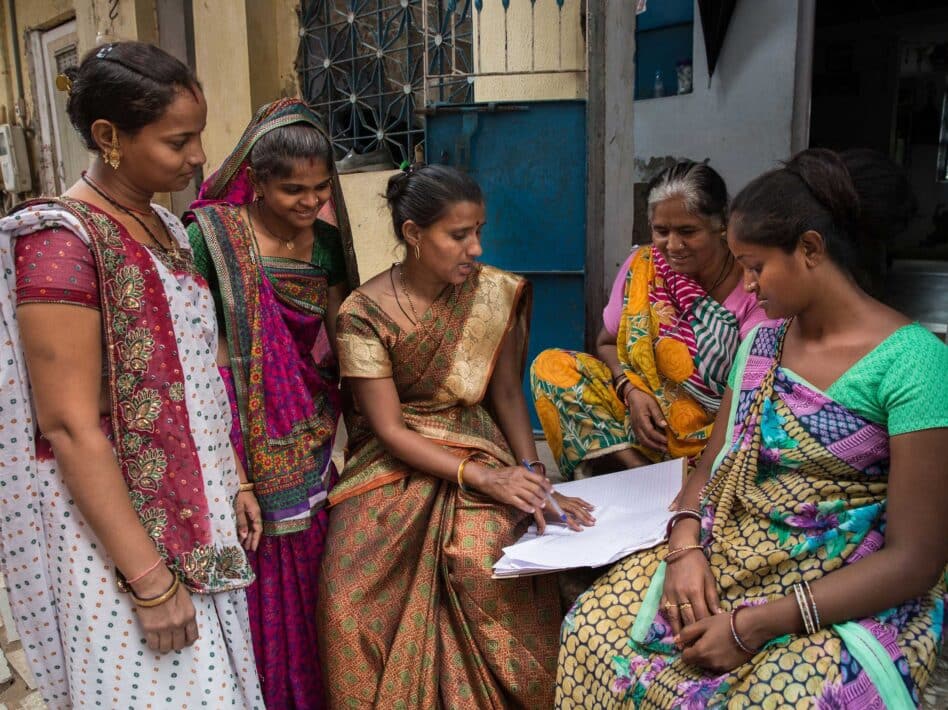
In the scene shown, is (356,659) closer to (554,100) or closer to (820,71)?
(554,100)

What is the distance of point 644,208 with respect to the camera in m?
3.72

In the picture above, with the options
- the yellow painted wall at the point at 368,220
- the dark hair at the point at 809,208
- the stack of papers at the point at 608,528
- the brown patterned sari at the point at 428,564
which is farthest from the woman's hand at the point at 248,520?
the yellow painted wall at the point at 368,220

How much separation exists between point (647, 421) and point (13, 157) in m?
8.31

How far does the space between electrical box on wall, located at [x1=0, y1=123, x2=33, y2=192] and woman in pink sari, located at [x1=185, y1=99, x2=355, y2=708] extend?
744 cm

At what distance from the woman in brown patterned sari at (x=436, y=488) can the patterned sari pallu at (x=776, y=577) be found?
11.4 inches

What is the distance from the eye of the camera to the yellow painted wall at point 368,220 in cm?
535

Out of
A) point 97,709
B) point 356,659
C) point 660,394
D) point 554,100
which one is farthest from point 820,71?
point 97,709

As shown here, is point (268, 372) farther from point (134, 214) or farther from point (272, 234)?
point (134, 214)

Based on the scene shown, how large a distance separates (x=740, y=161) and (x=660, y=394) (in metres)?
1.39

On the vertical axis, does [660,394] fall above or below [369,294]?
below

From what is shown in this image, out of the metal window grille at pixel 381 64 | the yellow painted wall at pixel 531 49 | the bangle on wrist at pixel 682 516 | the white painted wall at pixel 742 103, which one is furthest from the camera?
the metal window grille at pixel 381 64

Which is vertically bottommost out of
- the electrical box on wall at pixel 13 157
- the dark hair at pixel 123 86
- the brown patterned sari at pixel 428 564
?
the brown patterned sari at pixel 428 564

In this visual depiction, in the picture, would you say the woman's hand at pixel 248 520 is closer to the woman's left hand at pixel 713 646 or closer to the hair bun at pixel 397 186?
the hair bun at pixel 397 186

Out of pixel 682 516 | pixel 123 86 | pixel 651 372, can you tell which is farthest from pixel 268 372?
pixel 651 372
